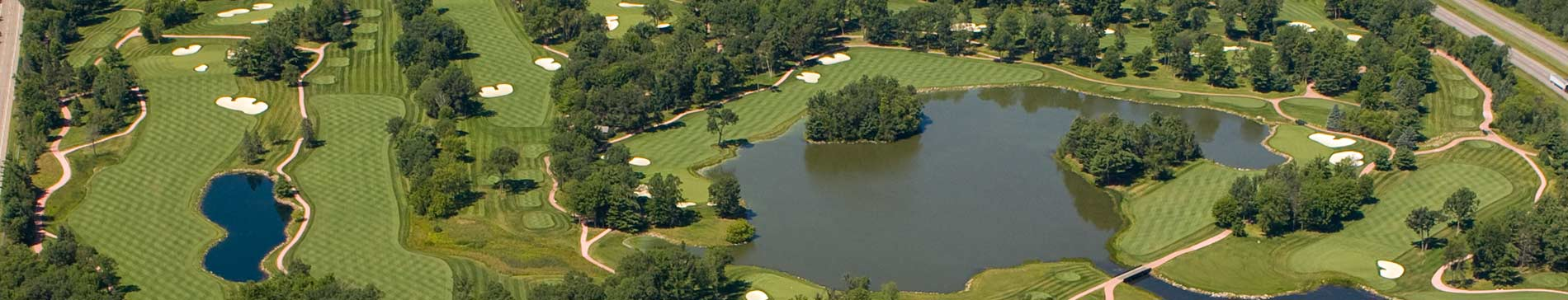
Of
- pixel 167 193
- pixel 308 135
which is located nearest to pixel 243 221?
pixel 167 193

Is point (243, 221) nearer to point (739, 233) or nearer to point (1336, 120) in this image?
point (739, 233)

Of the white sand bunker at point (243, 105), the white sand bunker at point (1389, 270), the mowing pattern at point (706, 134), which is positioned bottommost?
the mowing pattern at point (706, 134)

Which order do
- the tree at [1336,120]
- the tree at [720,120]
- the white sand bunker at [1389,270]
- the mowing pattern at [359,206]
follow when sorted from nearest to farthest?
the mowing pattern at [359,206] < the white sand bunker at [1389,270] < the tree at [720,120] < the tree at [1336,120]

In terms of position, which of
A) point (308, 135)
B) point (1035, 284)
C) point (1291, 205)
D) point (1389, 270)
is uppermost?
point (1291, 205)

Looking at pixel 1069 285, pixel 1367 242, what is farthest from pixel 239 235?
pixel 1367 242

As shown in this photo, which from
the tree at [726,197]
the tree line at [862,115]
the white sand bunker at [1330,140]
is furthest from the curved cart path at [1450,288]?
the tree at [726,197]

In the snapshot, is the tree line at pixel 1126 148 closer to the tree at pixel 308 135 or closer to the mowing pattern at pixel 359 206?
the mowing pattern at pixel 359 206

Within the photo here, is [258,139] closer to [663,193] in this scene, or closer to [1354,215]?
[663,193]
